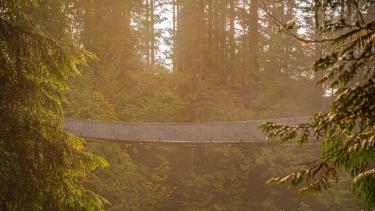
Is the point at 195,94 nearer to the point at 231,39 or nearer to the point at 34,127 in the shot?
the point at 231,39

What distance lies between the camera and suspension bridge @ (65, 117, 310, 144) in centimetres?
1213

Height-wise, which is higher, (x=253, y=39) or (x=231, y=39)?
(x=231, y=39)

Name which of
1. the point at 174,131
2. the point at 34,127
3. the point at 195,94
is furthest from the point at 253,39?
the point at 34,127

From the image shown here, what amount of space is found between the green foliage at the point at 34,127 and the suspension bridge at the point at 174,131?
7.15 m

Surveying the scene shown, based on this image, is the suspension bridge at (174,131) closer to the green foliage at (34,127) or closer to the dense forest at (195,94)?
the dense forest at (195,94)

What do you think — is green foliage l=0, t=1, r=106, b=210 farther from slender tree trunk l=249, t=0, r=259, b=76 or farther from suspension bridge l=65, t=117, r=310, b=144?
slender tree trunk l=249, t=0, r=259, b=76

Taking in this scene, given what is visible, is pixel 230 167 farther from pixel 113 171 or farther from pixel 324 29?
pixel 324 29

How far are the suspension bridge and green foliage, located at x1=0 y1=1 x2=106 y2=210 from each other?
7153mm

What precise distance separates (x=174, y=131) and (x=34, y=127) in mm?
8061

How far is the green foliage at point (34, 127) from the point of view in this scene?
451cm

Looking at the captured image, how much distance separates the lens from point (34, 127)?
478cm

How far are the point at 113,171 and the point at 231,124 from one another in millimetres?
5028

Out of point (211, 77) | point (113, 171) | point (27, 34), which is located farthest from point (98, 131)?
point (211, 77)

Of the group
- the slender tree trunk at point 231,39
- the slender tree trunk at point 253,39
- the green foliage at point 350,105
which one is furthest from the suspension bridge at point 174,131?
the slender tree trunk at point 231,39
